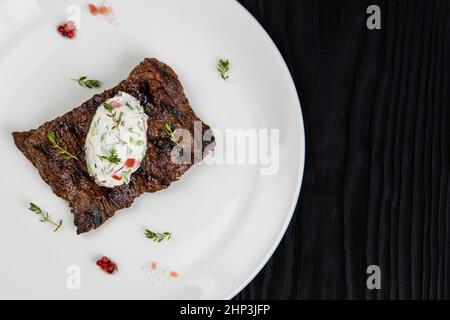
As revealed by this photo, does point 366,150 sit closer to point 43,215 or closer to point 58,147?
point 58,147

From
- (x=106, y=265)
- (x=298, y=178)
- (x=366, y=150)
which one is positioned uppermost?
(x=366, y=150)

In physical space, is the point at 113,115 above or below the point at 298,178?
above

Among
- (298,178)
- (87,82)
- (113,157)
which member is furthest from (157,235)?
(87,82)

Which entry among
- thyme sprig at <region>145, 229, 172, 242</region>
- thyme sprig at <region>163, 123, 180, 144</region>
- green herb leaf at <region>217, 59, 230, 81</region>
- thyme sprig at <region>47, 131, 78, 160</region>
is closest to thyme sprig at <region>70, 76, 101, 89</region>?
thyme sprig at <region>47, 131, 78, 160</region>

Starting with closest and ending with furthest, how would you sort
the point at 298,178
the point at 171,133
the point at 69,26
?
the point at 171,133, the point at 298,178, the point at 69,26

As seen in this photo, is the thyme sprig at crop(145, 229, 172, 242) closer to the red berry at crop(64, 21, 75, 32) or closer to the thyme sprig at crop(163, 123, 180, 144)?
the thyme sprig at crop(163, 123, 180, 144)
